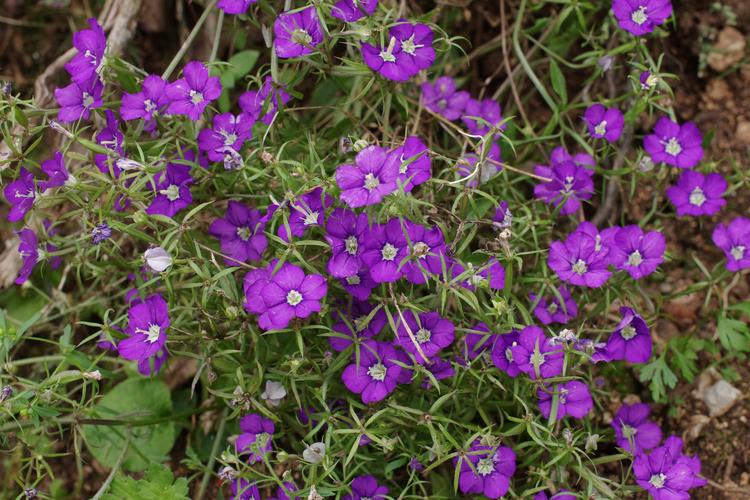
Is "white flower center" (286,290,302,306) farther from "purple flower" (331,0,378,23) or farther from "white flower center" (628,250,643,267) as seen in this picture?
"white flower center" (628,250,643,267)

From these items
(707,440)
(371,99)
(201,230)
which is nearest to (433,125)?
(371,99)

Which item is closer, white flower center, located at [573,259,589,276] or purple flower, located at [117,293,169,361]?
purple flower, located at [117,293,169,361]

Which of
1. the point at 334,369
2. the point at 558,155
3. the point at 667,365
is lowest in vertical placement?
the point at 667,365

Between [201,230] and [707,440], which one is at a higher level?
[201,230]

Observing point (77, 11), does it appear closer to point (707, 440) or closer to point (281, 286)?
point (281, 286)

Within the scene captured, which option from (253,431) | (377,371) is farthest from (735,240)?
(253,431)

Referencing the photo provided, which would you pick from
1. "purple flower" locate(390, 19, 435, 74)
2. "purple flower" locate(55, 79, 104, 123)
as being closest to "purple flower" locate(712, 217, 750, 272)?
"purple flower" locate(390, 19, 435, 74)

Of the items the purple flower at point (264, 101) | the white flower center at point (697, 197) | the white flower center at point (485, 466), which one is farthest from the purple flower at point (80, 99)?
the white flower center at point (697, 197)
